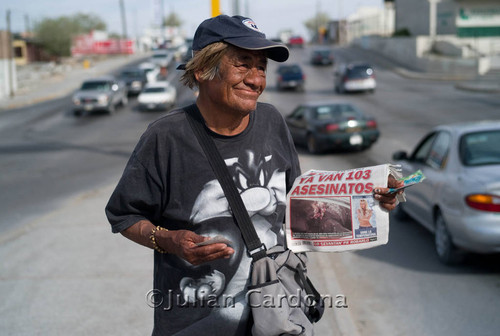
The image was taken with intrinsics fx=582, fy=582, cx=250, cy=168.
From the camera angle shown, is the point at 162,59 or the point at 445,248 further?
the point at 162,59

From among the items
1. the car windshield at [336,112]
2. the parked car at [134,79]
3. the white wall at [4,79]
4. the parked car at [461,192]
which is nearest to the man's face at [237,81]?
the parked car at [461,192]

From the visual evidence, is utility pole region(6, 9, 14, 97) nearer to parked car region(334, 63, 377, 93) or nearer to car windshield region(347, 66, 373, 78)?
parked car region(334, 63, 377, 93)

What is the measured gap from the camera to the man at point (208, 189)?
88.7 inches

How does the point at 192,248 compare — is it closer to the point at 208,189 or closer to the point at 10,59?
the point at 208,189

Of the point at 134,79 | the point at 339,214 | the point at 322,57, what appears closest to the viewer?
the point at 339,214

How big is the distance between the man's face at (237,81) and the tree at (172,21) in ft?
482

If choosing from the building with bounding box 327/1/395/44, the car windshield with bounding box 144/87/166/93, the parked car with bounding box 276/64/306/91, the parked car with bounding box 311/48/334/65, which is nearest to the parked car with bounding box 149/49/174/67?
the parked car with bounding box 311/48/334/65

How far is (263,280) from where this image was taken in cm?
223

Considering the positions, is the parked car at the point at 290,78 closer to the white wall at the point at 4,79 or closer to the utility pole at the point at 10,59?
the utility pole at the point at 10,59

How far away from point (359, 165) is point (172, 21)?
457 feet

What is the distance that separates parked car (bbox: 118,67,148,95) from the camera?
3919 cm

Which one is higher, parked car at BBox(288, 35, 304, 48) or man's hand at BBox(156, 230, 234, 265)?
man's hand at BBox(156, 230, 234, 265)

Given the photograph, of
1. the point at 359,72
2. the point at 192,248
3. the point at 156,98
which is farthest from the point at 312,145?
the point at 359,72

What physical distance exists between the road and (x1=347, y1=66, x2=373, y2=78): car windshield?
3.86ft
